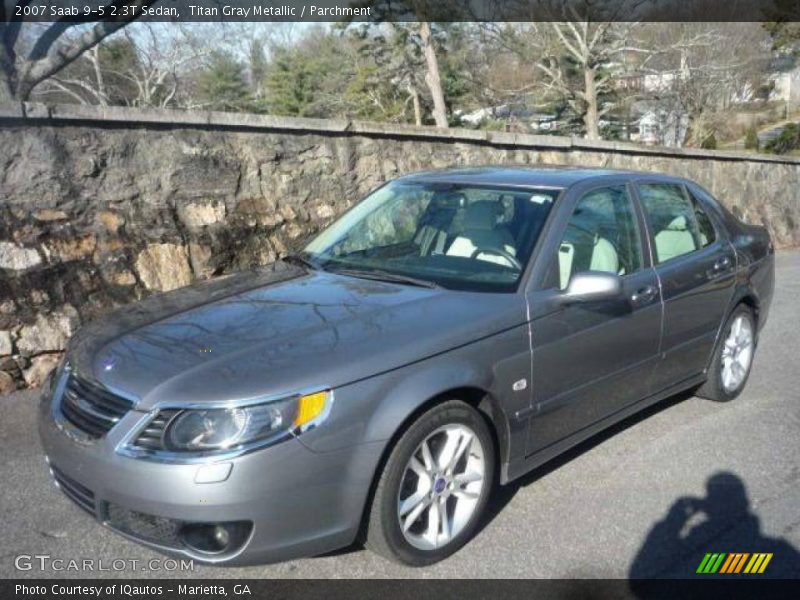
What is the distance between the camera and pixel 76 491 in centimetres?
314

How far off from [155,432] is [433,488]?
3.76 feet

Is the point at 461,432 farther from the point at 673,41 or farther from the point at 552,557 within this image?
the point at 673,41

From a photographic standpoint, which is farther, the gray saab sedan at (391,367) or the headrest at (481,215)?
the headrest at (481,215)

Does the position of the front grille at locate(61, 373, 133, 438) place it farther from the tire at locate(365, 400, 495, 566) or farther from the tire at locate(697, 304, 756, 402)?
the tire at locate(697, 304, 756, 402)

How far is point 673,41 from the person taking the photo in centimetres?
3012

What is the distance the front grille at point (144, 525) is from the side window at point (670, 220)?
3026mm

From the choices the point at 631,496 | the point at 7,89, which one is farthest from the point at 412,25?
the point at 631,496

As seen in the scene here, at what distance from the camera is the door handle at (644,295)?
168 inches

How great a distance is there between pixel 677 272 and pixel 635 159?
799cm

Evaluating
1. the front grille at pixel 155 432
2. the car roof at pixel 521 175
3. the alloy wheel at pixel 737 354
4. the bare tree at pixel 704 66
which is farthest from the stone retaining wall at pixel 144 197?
the bare tree at pixel 704 66

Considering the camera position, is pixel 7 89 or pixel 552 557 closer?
pixel 552 557

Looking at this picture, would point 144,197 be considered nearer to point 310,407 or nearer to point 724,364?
point 310,407

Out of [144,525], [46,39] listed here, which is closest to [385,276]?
[144,525]

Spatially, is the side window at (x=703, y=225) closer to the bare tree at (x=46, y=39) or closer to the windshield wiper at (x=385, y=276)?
the windshield wiper at (x=385, y=276)
